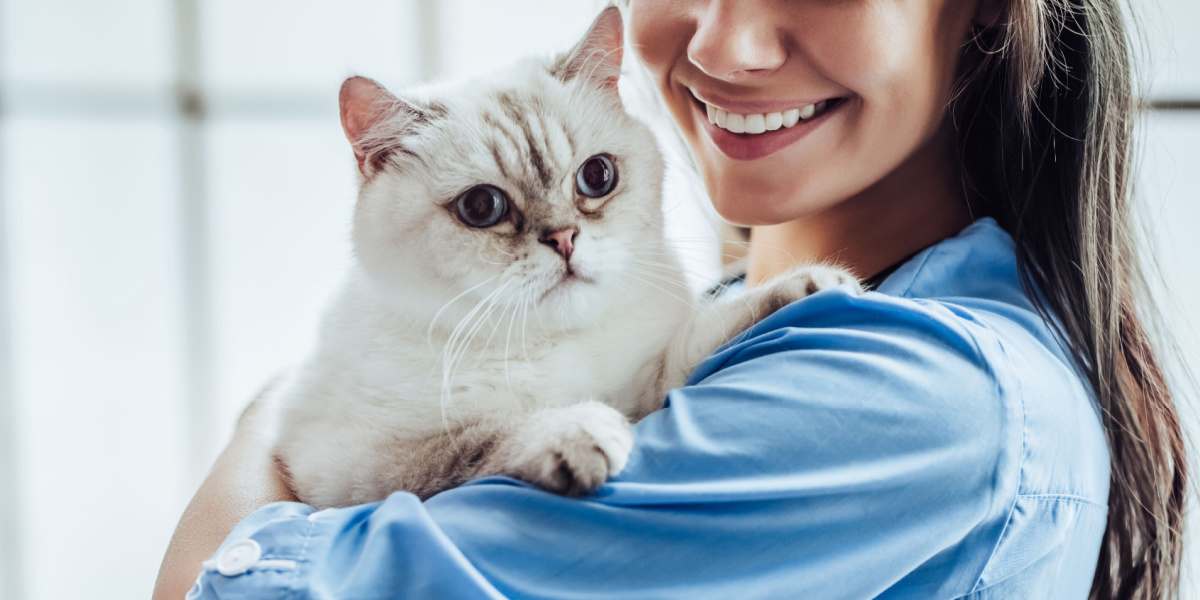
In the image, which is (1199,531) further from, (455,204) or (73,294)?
(73,294)

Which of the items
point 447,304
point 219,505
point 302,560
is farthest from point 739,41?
point 219,505

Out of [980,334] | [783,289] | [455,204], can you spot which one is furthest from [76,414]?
[980,334]

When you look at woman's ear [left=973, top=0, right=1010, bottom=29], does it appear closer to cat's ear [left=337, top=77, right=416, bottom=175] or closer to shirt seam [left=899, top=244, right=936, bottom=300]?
shirt seam [left=899, top=244, right=936, bottom=300]

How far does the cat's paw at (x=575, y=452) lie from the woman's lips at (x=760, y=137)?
19.8 inches

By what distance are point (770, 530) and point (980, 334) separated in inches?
12.4

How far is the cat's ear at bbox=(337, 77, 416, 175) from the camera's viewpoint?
1.38 metres

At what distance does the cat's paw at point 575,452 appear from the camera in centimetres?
99

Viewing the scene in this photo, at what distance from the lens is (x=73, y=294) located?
3.97m

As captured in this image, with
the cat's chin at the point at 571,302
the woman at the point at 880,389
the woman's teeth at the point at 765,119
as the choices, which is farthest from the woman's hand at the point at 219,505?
the woman's teeth at the point at 765,119

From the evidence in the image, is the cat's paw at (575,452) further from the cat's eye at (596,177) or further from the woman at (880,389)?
the cat's eye at (596,177)

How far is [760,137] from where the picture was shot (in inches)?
55.4

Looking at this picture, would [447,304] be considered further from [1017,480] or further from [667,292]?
[1017,480]

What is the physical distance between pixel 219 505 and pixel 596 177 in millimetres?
686

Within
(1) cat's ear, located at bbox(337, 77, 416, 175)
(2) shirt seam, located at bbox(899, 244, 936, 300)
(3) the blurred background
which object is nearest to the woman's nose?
(2) shirt seam, located at bbox(899, 244, 936, 300)
